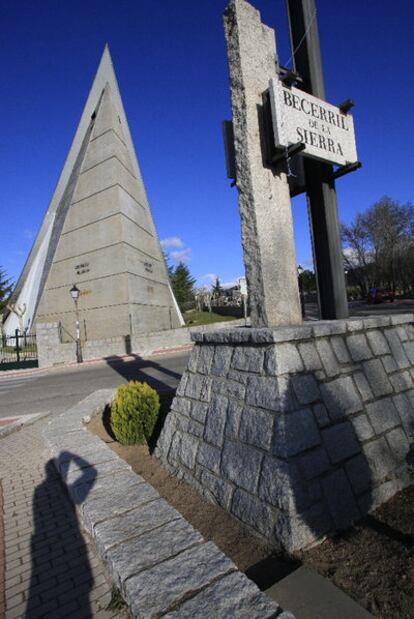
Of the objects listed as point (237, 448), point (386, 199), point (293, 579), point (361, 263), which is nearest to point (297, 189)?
point (237, 448)

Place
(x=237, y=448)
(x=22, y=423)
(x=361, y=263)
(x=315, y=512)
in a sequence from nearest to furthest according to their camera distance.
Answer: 1. (x=315, y=512)
2. (x=237, y=448)
3. (x=22, y=423)
4. (x=361, y=263)

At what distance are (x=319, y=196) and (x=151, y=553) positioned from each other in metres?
4.44

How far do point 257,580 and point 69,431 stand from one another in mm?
3384

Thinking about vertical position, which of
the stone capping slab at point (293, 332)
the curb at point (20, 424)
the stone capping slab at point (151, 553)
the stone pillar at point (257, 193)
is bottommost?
the curb at point (20, 424)

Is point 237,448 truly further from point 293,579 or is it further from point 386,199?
point 386,199

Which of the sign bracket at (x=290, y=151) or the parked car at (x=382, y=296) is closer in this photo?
the sign bracket at (x=290, y=151)

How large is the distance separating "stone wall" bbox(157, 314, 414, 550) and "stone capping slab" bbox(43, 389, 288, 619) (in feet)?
1.89

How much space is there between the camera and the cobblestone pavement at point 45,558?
216 centimetres

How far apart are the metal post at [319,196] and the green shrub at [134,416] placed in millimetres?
2855

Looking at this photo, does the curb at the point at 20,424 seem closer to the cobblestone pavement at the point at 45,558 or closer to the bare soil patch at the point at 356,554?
the cobblestone pavement at the point at 45,558

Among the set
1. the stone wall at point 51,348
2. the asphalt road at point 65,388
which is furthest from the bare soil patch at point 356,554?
the stone wall at point 51,348

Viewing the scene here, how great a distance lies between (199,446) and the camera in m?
3.25

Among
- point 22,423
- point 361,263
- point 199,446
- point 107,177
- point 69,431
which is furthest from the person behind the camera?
point 361,263

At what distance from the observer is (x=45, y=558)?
2.66 meters
